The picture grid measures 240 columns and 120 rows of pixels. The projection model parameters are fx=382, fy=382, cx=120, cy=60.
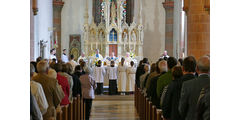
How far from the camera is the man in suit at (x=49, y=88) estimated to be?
6.01 metres

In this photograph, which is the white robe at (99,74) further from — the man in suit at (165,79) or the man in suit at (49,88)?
the man in suit at (49,88)

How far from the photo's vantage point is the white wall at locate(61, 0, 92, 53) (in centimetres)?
2327

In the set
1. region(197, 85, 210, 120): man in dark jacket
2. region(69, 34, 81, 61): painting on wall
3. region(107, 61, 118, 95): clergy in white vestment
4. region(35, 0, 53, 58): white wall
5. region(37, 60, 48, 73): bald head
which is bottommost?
region(107, 61, 118, 95): clergy in white vestment

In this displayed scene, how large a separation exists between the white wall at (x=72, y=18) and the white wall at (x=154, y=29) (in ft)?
12.7

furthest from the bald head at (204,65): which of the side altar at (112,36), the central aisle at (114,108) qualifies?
the side altar at (112,36)

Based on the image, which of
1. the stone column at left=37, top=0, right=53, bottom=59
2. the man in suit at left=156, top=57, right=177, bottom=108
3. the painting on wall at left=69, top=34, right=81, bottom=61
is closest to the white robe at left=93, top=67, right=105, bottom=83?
the stone column at left=37, top=0, right=53, bottom=59

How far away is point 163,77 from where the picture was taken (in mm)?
6492

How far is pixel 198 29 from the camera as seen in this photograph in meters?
13.4

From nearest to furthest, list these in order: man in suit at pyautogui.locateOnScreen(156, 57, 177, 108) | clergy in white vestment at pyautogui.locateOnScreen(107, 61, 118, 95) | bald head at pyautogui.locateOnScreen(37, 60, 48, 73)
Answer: bald head at pyautogui.locateOnScreen(37, 60, 48, 73), man in suit at pyautogui.locateOnScreen(156, 57, 177, 108), clergy in white vestment at pyautogui.locateOnScreen(107, 61, 118, 95)

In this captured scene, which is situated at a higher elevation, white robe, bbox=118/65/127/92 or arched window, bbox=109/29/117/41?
arched window, bbox=109/29/117/41

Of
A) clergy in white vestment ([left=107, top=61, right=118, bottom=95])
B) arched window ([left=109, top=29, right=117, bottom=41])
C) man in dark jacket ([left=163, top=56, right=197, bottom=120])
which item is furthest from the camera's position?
arched window ([left=109, top=29, right=117, bottom=41])

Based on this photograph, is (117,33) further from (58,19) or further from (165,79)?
(165,79)

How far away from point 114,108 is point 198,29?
4.02 metres

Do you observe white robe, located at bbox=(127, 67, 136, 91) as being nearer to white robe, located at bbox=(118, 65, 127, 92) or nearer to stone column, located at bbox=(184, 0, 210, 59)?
white robe, located at bbox=(118, 65, 127, 92)
